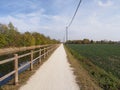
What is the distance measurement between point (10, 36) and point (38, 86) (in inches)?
1971

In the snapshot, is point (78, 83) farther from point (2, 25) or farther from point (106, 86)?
point (2, 25)

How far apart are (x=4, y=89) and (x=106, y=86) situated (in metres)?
3.99

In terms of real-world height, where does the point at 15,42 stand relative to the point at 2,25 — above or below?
below

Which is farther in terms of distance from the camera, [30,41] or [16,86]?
[30,41]

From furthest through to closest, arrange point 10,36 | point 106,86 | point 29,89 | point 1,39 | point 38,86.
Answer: point 10,36 → point 1,39 → point 106,86 → point 38,86 → point 29,89

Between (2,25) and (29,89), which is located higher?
(2,25)

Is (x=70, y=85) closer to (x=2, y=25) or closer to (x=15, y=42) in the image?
(x=15, y=42)

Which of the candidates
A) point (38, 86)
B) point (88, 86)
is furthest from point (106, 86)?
point (38, 86)

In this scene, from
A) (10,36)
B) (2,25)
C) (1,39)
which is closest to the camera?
(1,39)

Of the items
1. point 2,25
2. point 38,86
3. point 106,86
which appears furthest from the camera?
Result: point 2,25

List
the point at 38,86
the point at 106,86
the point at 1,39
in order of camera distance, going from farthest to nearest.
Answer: the point at 1,39
the point at 106,86
the point at 38,86

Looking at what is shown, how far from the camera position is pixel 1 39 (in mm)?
49969

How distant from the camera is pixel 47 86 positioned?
8648mm

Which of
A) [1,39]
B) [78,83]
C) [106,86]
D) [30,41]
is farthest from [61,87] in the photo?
[30,41]
